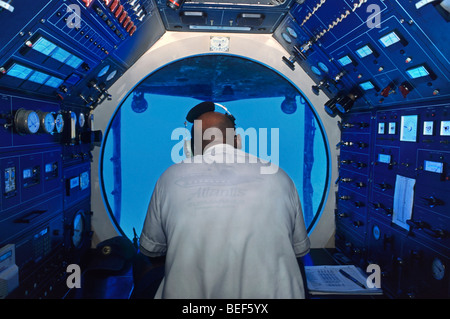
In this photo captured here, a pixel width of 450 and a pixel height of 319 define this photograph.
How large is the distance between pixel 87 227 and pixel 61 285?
2.11 feet

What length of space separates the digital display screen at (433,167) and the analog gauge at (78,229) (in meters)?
2.56

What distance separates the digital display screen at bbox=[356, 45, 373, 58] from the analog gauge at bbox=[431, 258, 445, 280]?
4.24ft

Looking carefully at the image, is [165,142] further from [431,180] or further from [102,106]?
[431,180]

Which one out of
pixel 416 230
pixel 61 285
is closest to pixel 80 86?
pixel 61 285

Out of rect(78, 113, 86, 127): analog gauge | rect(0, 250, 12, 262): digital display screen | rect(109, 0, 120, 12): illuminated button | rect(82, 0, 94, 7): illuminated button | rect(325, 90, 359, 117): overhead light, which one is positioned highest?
rect(109, 0, 120, 12): illuminated button

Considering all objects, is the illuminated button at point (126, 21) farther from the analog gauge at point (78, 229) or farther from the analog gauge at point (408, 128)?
the analog gauge at point (408, 128)

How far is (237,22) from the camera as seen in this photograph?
258 centimetres

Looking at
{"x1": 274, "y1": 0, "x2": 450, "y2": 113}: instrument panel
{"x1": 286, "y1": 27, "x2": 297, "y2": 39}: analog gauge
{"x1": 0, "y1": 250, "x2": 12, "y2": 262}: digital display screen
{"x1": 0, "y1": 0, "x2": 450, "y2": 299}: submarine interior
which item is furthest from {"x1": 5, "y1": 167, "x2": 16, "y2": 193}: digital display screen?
{"x1": 286, "y1": 27, "x2": 297, "y2": 39}: analog gauge

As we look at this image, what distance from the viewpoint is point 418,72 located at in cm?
171

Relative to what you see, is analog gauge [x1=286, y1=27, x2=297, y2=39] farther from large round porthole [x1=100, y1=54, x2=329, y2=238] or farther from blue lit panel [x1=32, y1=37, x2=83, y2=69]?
blue lit panel [x1=32, y1=37, x2=83, y2=69]

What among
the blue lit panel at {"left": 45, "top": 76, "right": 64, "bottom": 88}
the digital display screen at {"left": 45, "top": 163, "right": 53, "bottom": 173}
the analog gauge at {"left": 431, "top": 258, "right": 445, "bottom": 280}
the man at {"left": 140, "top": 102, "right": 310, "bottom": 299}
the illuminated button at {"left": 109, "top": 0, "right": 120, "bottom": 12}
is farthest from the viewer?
the digital display screen at {"left": 45, "top": 163, "right": 53, "bottom": 173}

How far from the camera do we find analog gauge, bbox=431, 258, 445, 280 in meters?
1.66

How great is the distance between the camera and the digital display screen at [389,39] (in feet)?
5.45

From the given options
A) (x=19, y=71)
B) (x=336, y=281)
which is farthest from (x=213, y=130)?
(x=336, y=281)
